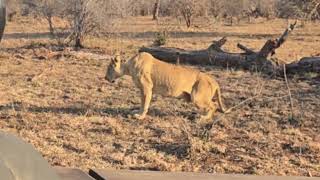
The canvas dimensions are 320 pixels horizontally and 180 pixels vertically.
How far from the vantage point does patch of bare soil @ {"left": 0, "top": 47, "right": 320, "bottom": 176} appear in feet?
18.8

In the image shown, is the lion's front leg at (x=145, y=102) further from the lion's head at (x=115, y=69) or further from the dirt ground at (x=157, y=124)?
the lion's head at (x=115, y=69)

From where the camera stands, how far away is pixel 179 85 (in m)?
7.96

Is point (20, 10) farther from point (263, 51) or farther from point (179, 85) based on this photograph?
point (179, 85)

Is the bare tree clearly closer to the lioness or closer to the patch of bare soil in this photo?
the patch of bare soil

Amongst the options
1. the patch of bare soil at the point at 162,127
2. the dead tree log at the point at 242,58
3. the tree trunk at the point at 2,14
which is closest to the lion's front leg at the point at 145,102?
the patch of bare soil at the point at 162,127

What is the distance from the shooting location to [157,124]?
288 inches

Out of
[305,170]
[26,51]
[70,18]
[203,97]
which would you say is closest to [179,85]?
[203,97]

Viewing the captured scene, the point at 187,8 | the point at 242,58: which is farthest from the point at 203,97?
the point at 187,8

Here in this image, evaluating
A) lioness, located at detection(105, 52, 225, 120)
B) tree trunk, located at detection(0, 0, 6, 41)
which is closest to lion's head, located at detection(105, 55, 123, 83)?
lioness, located at detection(105, 52, 225, 120)

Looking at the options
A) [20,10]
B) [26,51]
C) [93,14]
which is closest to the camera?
[26,51]

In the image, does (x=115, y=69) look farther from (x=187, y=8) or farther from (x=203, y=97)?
(x=187, y=8)

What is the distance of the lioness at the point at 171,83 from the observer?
7.97 metres

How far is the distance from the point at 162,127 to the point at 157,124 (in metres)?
0.17

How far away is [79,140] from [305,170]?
7.35 ft
